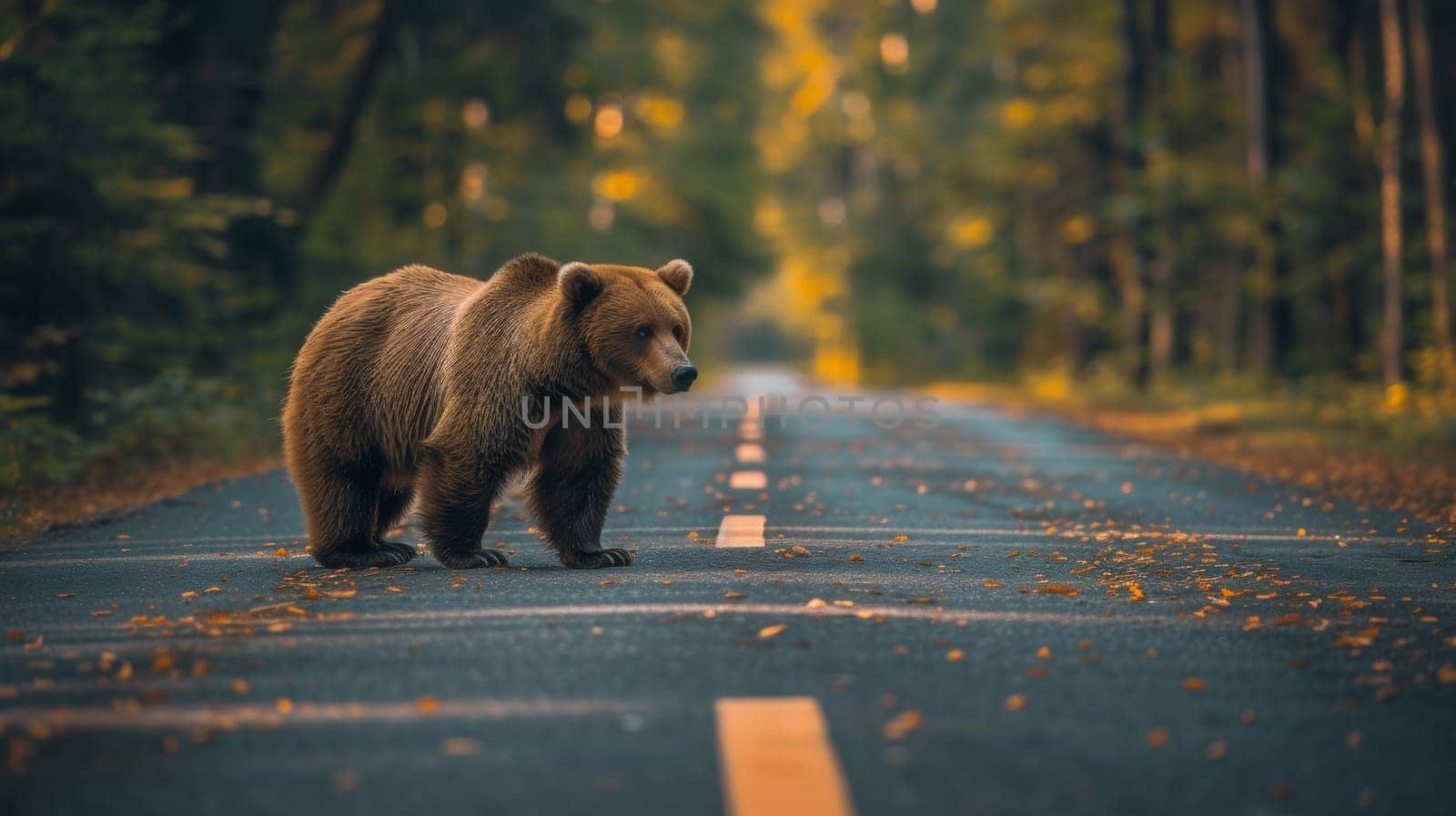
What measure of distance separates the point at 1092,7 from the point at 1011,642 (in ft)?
100

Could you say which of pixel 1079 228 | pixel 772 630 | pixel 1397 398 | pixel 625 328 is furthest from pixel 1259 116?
pixel 772 630

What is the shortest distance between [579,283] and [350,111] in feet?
54.1

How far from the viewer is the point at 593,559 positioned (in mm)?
7980

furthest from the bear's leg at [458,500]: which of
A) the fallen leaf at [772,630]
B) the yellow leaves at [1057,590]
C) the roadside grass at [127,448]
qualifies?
the roadside grass at [127,448]

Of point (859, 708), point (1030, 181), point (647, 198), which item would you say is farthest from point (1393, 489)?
point (647, 198)

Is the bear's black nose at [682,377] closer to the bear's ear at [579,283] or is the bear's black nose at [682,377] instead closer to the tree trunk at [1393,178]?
the bear's ear at [579,283]

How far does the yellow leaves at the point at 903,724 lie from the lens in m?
4.42

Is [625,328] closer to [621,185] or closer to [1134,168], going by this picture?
[1134,168]

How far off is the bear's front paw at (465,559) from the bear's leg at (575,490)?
0.31 m

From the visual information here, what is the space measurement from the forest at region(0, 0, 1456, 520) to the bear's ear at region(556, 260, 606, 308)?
558 cm

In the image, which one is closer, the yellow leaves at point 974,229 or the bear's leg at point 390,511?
the bear's leg at point 390,511

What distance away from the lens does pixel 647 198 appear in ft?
155

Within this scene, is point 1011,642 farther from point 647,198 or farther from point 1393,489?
point 647,198

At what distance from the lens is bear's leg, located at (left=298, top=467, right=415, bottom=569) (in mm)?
8180
